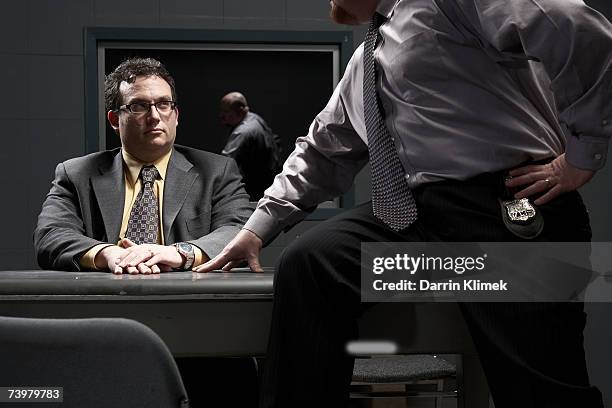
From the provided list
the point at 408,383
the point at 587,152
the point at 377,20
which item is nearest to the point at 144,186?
the point at 408,383

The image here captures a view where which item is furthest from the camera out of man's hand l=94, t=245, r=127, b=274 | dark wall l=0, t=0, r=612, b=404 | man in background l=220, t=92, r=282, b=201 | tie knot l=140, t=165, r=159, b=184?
man in background l=220, t=92, r=282, b=201

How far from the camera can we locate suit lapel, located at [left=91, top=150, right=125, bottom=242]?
2131mm

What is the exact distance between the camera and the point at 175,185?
222 cm

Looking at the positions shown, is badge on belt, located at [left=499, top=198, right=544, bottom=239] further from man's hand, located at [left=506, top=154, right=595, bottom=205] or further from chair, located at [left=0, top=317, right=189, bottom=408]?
chair, located at [left=0, top=317, right=189, bottom=408]

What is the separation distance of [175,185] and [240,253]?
71cm

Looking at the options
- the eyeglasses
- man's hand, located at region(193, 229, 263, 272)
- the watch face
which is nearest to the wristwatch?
the watch face

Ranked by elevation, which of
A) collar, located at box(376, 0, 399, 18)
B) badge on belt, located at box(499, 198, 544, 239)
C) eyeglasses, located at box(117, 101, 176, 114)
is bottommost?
eyeglasses, located at box(117, 101, 176, 114)

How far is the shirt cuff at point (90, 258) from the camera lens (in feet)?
5.97

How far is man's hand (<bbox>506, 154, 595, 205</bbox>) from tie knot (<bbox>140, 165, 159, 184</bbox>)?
4.39 ft

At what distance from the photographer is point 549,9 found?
105cm

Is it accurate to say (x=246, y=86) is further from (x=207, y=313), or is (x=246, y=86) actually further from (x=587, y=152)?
(x=587, y=152)

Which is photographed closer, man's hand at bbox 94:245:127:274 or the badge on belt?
the badge on belt

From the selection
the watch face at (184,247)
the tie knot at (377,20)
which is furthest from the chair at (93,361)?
the watch face at (184,247)

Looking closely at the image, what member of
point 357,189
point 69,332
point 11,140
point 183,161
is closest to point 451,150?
point 69,332
